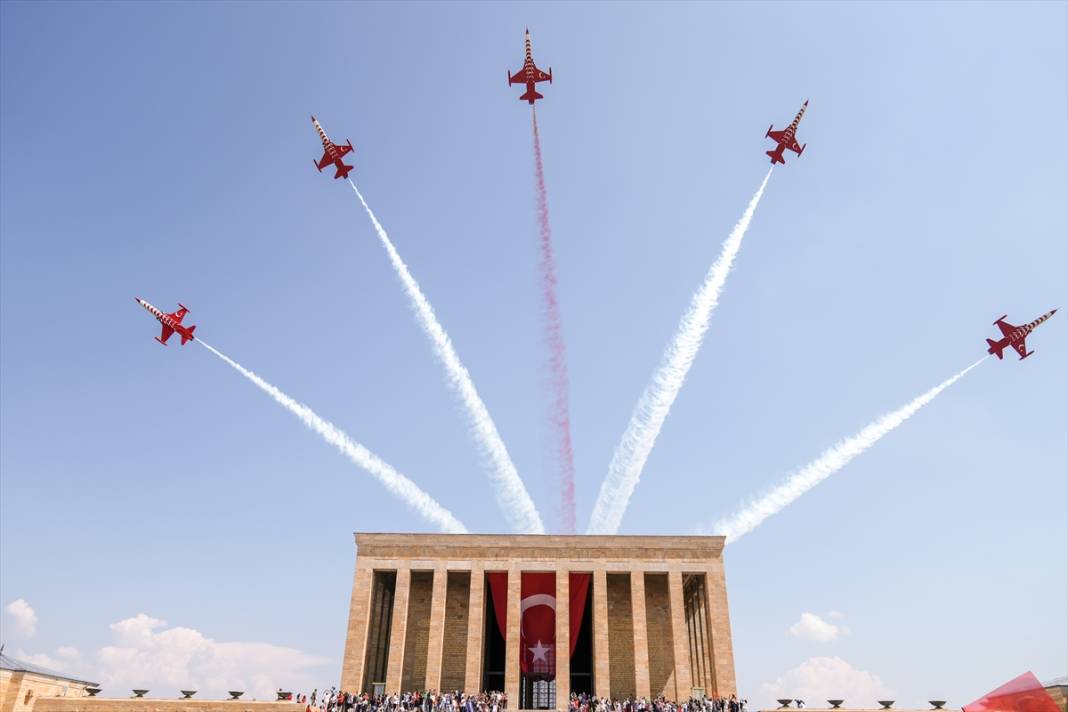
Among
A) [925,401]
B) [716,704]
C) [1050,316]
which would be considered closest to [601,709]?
[716,704]

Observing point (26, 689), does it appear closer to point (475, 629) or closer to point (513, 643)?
point (475, 629)

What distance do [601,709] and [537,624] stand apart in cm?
805

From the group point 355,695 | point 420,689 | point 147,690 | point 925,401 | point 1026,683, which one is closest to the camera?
point 1026,683

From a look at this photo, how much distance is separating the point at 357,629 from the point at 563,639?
11113 millimetres

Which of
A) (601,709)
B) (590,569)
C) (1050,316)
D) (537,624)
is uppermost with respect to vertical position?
(1050,316)

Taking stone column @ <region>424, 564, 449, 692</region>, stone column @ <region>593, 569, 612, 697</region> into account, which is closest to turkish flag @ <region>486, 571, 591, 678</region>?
stone column @ <region>593, 569, 612, 697</region>

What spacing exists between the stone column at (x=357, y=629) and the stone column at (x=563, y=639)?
10346mm

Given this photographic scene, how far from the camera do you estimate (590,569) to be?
1561 inches

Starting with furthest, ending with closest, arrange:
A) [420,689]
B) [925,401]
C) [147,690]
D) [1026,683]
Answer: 1. [925,401]
2. [420,689]
3. [147,690]
4. [1026,683]

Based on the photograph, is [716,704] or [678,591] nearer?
[716,704]

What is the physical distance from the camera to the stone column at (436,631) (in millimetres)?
36725

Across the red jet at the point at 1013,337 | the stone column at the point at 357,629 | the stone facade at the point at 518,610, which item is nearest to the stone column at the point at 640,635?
the stone facade at the point at 518,610

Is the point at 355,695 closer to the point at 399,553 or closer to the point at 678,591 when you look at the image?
the point at 399,553

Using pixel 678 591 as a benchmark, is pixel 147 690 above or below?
below
